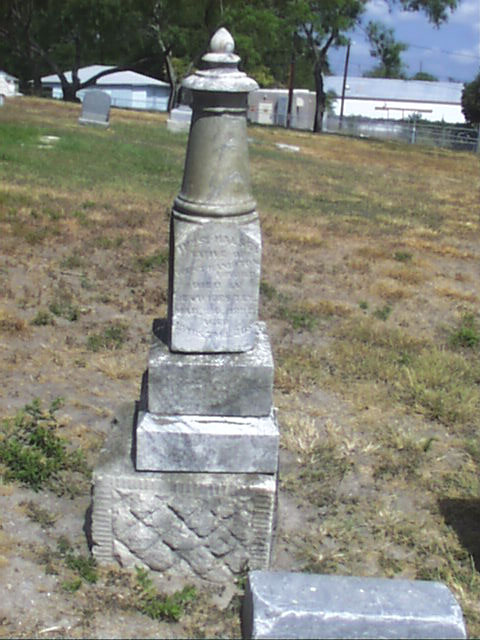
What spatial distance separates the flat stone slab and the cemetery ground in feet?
1.75

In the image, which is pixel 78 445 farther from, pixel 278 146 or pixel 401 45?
pixel 401 45

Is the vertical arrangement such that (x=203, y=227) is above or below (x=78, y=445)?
above

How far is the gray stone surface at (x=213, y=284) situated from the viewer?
3.64 metres

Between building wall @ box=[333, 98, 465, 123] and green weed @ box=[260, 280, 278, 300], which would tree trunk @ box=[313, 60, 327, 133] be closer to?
green weed @ box=[260, 280, 278, 300]

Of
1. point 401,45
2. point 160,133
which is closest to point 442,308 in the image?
point 160,133

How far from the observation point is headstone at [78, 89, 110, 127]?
23953 mm

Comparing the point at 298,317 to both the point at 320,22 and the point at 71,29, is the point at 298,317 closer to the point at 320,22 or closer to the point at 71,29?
the point at 320,22

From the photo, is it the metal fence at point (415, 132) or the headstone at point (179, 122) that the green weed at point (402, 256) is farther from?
the metal fence at point (415, 132)

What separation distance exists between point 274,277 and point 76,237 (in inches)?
104

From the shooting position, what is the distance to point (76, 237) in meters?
10.0

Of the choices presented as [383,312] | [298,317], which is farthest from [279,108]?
[298,317]

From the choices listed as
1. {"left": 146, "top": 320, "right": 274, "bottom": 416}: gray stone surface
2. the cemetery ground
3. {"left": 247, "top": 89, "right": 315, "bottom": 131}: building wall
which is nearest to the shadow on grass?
the cemetery ground

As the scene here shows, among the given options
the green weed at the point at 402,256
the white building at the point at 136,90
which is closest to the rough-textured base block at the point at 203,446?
the green weed at the point at 402,256

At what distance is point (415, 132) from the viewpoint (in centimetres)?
4338
